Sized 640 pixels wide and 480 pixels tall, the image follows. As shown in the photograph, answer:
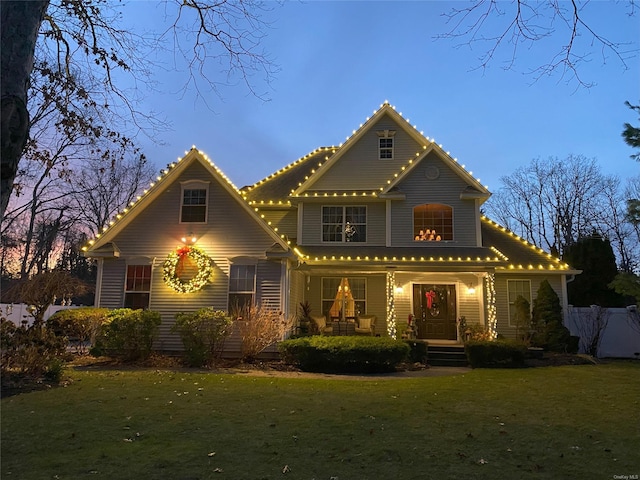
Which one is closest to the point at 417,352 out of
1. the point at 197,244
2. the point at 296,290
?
the point at 296,290

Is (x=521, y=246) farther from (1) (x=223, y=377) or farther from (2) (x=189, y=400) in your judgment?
(2) (x=189, y=400)

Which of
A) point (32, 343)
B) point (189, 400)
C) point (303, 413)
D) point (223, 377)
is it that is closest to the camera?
point (303, 413)

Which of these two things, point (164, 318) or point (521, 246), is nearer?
point (164, 318)

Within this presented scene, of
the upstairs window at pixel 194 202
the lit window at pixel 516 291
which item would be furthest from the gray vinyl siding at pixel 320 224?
the lit window at pixel 516 291

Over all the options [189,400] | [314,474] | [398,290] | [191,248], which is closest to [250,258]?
[191,248]

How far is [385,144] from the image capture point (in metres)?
17.2

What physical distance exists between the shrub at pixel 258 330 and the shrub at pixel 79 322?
148 inches

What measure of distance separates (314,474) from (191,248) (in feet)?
34.6

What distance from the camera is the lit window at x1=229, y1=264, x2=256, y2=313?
1377 cm

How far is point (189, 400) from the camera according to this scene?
7.43m

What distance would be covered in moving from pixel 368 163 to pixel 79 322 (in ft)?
35.3

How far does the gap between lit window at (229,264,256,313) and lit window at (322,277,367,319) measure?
3451mm

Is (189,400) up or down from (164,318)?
down

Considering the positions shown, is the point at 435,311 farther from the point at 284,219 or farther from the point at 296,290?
the point at 284,219
